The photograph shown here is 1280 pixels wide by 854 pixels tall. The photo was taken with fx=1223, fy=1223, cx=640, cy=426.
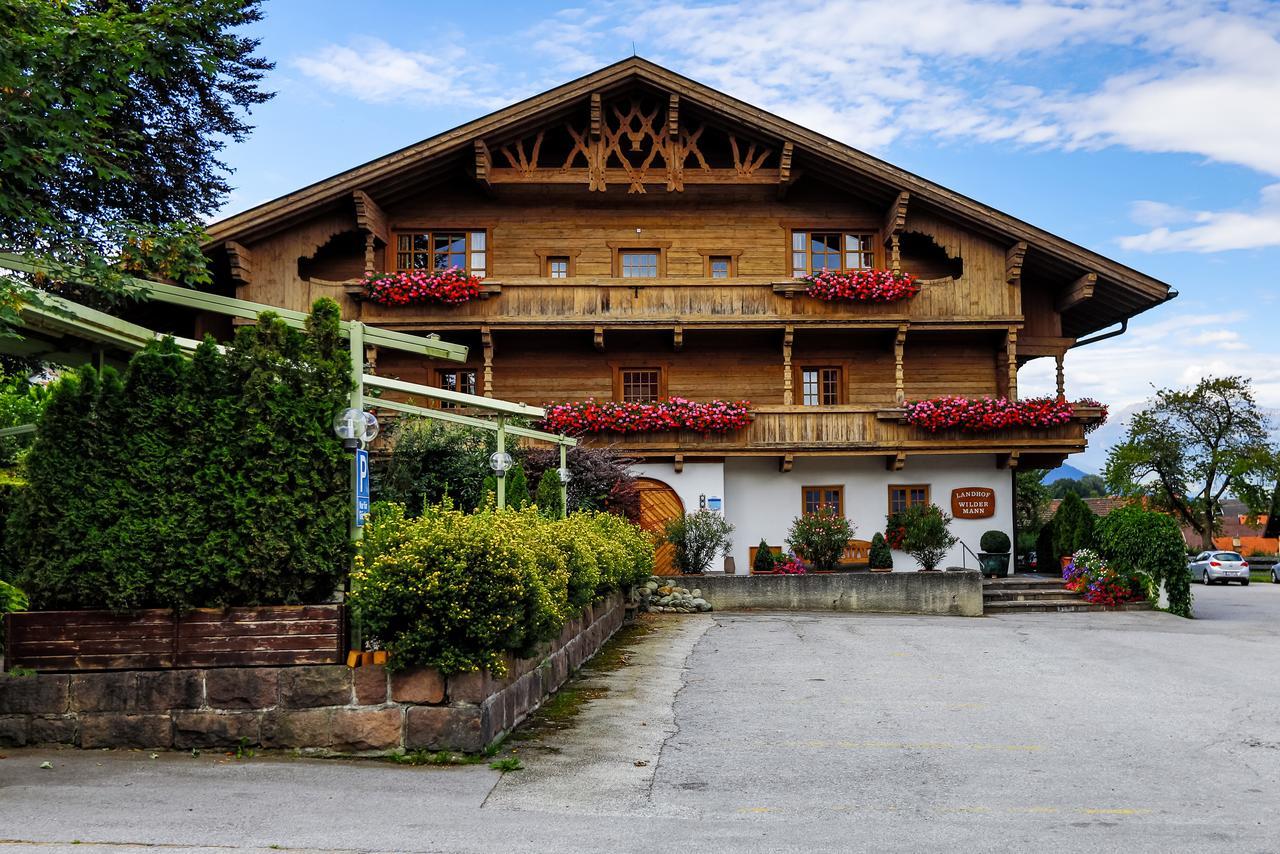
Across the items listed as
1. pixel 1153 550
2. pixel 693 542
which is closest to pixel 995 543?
pixel 1153 550

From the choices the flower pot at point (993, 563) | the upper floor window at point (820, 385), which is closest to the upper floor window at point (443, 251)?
the upper floor window at point (820, 385)

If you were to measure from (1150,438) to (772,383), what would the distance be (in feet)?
141

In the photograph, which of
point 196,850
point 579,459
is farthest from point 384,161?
point 196,850

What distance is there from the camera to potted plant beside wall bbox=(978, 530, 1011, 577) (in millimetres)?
27234

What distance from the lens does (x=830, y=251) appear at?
2869 cm

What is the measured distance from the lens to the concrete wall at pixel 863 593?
875 inches

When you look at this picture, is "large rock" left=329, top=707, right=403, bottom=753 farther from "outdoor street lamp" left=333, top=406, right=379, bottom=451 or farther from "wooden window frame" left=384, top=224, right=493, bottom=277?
"wooden window frame" left=384, top=224, right=493, bottom=277

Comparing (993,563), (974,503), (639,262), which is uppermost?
(639,262)

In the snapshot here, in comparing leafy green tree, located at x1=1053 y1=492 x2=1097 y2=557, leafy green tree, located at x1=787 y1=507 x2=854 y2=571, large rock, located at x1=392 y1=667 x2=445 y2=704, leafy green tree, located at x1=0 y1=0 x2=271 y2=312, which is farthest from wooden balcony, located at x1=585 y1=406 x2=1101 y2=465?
large rock, located at x1=392 y1=667 x2=445 y2=704

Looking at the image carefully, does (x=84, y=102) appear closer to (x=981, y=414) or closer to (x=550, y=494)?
(x=550, y=494)

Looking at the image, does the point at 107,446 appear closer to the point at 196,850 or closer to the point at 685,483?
the point at 196,850

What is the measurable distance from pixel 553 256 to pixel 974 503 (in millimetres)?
11175

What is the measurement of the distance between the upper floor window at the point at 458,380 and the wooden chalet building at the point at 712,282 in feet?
0.17

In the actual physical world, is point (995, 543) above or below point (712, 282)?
below
